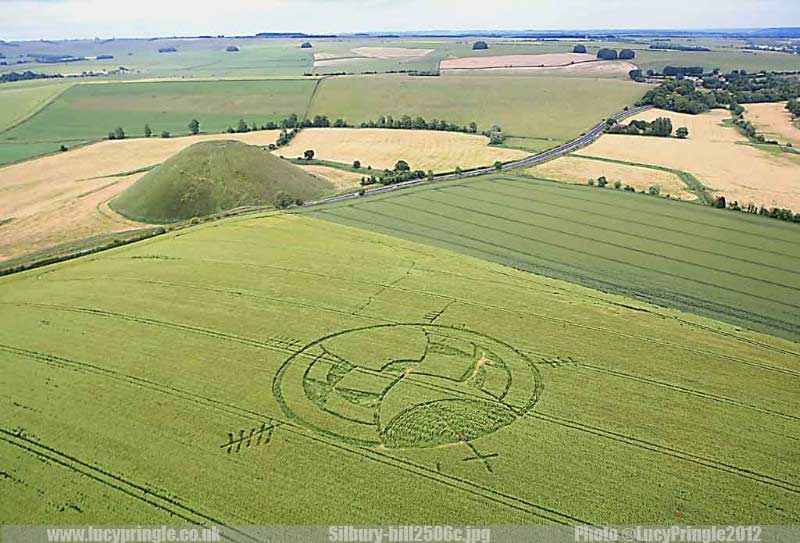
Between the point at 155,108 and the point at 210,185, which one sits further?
the point at 155,108

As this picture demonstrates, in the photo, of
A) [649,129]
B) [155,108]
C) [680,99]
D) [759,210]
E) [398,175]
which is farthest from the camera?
[155,108]

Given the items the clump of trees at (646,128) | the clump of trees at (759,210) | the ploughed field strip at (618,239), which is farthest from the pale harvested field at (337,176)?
the clump of trees at (646,128)

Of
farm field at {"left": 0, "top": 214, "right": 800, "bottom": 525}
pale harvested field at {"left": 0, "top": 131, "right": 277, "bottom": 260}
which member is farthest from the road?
farm field at {"left": 0, "top": 214, "right": 800, "bottom": 525}

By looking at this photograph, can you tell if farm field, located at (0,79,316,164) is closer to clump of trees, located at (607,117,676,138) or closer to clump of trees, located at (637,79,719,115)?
clump of trees, located at (607,117,676,138)

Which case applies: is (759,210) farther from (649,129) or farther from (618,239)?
(649,129)

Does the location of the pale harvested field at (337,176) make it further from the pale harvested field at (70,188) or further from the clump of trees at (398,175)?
the pale harvested field at (70,188)

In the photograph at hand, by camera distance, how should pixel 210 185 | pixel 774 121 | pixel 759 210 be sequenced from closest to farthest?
pixel 759 210, pixel 210 185, pixel 774 121

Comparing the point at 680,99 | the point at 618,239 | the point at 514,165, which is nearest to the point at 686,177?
the point at 514,165
